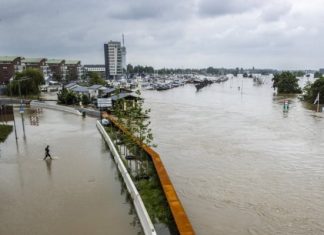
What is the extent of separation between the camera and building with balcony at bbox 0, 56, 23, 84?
84.9 m

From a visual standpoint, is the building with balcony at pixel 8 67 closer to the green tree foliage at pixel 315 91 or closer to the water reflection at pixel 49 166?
the green tree foliage at pixel 315 91

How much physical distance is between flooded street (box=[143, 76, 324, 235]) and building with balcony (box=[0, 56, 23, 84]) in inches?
2803

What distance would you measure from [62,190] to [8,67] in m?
85.9

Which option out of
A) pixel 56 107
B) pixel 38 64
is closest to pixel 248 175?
pixel 56 107

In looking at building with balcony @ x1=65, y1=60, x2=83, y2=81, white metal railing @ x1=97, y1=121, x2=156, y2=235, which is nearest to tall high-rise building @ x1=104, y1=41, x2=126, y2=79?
building with balcony @ x1=65, y1=60, x2=83, y2=81

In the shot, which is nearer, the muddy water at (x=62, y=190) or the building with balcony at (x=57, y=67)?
the muddy water at (x=62, y=190)

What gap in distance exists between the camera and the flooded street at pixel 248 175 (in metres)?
10.9

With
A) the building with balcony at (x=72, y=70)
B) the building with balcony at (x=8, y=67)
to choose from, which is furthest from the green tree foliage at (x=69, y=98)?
the building with balcony at (x=72, y=70)

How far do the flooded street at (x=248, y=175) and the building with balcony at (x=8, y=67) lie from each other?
71186mm

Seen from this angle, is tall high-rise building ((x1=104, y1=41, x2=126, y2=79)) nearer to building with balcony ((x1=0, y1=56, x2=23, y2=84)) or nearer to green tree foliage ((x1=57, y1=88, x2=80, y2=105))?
building with balcony ((x1=0, y1=56, x2=23, y2=84))

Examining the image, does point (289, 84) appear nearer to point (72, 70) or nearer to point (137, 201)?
point (137, 201)

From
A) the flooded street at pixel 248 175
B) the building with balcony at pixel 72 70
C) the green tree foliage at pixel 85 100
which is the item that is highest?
the building with balcony at pixel 72 70

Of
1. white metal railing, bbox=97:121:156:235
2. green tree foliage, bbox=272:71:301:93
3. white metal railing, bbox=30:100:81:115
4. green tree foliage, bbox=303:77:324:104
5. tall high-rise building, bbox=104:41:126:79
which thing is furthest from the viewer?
tall high-rise building, bbox=104:41:126:79

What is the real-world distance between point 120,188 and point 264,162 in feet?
28.8
